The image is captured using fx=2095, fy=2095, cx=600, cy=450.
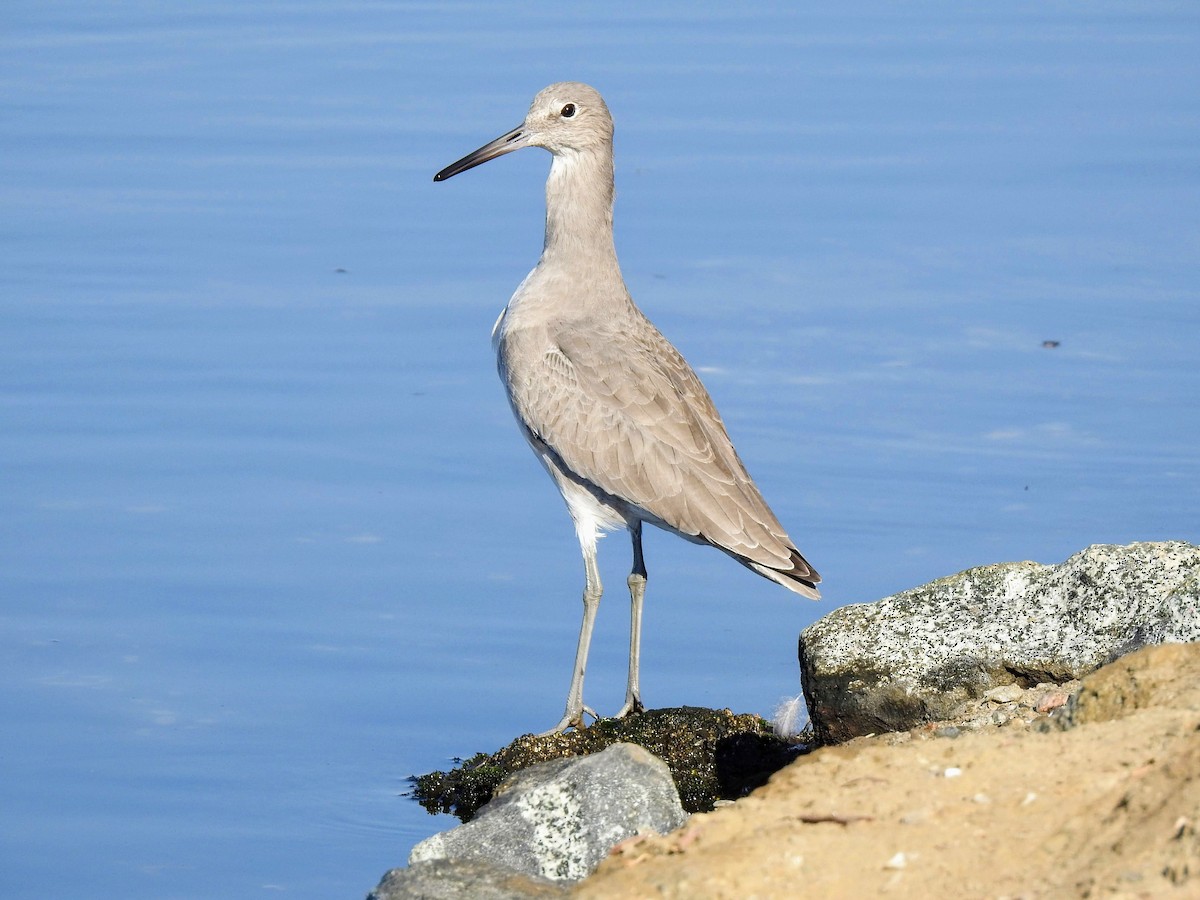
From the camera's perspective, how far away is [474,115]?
14.4 meters

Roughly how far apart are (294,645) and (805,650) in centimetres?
246

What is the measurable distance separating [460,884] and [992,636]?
7.90ft

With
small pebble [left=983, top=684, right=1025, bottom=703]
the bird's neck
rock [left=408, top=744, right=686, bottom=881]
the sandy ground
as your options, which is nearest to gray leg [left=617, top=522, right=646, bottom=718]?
the bird's neck

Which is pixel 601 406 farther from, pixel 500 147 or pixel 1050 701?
pixel 1050 701

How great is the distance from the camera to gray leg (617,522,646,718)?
8.18m

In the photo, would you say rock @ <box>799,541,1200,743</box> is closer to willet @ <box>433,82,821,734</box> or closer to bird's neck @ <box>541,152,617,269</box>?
willet @ <box>433,82,821,734</box>

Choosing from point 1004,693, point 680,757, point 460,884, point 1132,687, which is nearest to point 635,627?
point 680,757

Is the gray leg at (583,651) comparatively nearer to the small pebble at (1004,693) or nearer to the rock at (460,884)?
the small pebble at (1004,693)

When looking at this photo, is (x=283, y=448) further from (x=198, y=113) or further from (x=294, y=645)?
(x=198, y=113)

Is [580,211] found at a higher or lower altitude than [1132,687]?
higher

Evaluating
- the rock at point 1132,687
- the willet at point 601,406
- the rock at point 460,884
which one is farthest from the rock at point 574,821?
the willet at point 601,406

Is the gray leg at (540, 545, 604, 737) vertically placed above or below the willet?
below

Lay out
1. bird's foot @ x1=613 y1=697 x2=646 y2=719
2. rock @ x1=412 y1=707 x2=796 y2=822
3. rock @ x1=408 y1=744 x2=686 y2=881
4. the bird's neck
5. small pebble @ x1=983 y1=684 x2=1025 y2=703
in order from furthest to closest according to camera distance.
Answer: the bird's neck < bird's foot @ x1=613 y1=697 x2=646 y2=719 < rock @ x1=412 y1=707 x2=796 y2=822 < small pebble @ x1=983 y1=684 x2=1025 y2=703 < rock @ x1=408 y1=744 x2=686 y2=881

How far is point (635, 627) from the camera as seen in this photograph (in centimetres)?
838
